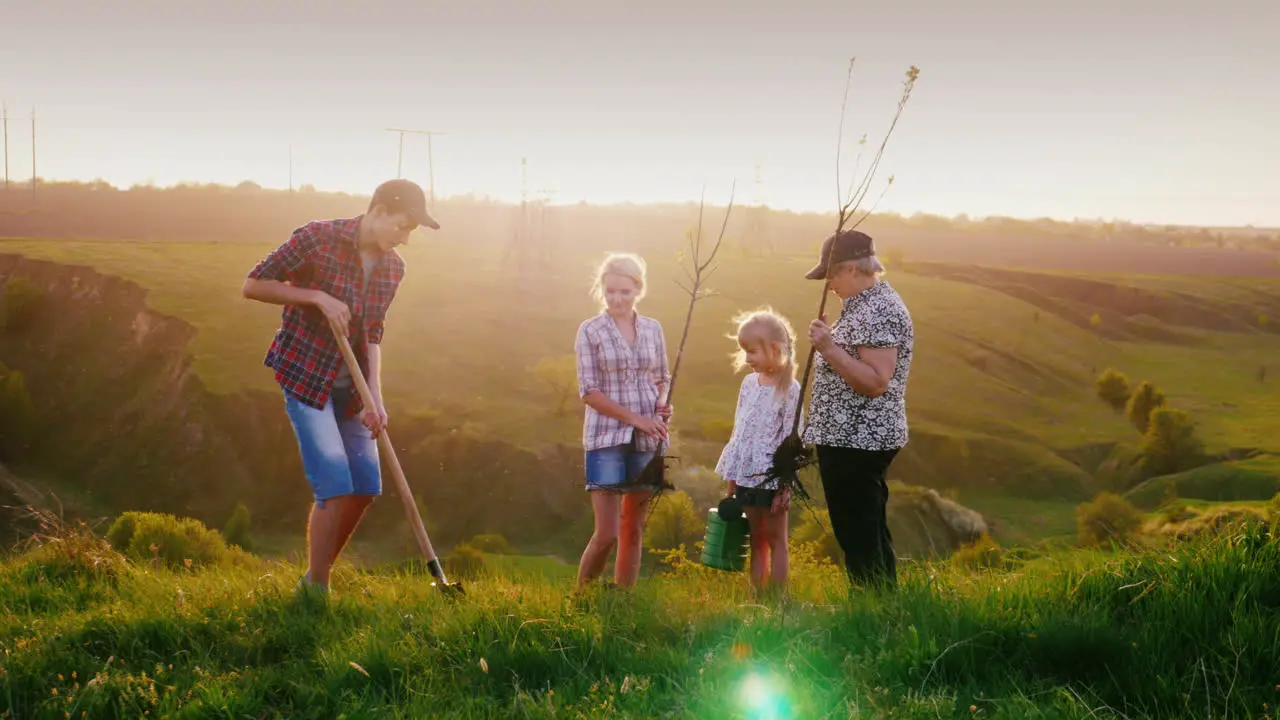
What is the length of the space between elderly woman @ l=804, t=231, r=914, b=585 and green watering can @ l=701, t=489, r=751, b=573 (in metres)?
0.64

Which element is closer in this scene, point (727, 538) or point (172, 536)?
point (727, 538)

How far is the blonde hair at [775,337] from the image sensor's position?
17.0 feet

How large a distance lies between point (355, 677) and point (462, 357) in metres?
79.7

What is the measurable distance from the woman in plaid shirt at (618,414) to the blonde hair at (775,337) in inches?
18.5

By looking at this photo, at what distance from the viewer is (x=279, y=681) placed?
3.62 metres

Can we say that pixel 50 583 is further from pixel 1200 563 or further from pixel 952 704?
pixel 1200 563

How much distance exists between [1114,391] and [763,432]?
11614 centimetres

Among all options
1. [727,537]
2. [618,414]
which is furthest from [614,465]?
[727,537]

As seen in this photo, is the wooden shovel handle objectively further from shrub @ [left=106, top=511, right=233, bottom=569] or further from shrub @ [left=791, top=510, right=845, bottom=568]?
shrub @ [left=791, top=510, right=845, bottom=568]

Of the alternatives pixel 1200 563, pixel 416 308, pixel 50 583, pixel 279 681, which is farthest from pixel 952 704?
pixel 416 308

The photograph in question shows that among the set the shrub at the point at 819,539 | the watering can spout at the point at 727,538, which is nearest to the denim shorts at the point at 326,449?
the watering can spout at the point at 727,538

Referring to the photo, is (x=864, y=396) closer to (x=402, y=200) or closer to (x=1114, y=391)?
(x=402, y=200)

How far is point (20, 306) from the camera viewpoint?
87938mm

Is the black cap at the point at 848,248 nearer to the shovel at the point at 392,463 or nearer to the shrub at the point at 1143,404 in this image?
the shovel at the point at 392,463
